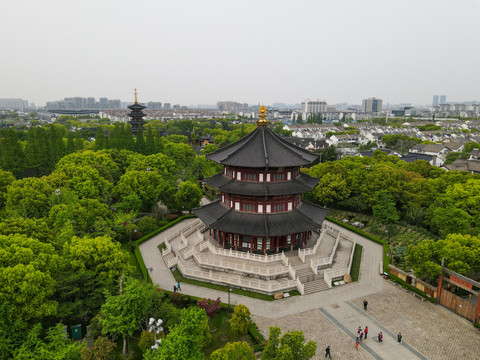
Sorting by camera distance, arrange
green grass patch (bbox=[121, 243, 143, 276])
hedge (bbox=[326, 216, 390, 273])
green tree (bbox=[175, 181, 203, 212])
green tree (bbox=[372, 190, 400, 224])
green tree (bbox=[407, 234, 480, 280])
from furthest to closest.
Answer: green tree (bbox=[175, 181, 203, 212]) < green tree (bbox=[372, 190, 400, 224]) < hedge (bbox=[326, 216, 390, 273]) < green grass patch (bbox=[121, 243, 143, 276]) < green tree (bbox=[407, 234, 480, 280])

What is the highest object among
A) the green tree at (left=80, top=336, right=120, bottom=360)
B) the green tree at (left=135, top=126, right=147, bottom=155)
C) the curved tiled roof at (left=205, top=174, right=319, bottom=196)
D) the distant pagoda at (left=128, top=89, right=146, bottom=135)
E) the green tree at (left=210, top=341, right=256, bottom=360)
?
the distant pagoda at (left=128, top=89, right=146, bottom=135)

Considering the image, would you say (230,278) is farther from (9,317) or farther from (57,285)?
(9,317)

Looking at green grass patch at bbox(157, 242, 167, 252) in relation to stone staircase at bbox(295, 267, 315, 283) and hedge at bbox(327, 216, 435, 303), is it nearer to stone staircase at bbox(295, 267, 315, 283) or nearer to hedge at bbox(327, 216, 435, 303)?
stone staircase at bbox(295, 267, 315, 283)

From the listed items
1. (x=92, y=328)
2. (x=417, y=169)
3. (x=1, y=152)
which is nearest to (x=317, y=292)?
(x=92, y=328)

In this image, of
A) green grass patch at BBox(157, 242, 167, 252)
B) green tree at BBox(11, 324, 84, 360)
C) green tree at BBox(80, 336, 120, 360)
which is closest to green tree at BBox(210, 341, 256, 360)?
green tree at BBox(80, 336, 120, 360)

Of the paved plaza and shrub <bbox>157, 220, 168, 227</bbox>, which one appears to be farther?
shrub <bbox>157, 220, 168, 227</bbox>
